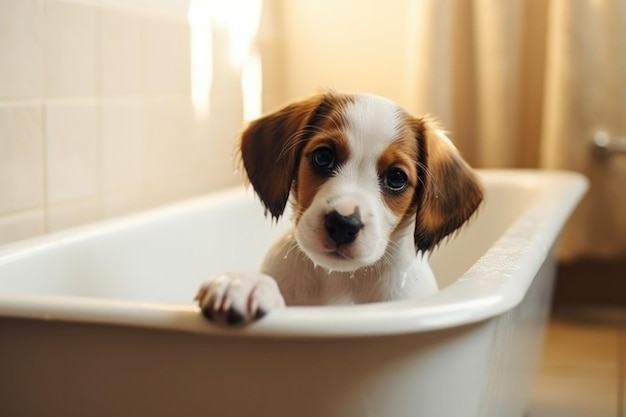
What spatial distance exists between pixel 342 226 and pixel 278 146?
22 centimetres

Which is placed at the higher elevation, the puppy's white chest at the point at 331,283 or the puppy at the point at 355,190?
the puppy at the point at 355,190

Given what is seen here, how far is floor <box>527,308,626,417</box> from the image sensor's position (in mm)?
2193

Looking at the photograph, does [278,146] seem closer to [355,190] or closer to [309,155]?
[309,155]

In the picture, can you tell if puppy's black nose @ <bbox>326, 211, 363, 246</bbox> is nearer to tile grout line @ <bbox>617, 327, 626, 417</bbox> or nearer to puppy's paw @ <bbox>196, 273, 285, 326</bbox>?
puppy's paw @ <bbox>196, 273, 285, 326</bbox>

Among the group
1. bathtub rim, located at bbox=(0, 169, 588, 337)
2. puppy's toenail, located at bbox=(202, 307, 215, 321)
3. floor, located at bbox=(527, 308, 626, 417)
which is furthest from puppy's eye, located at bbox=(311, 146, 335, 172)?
floor, located at bbox=(527, 308, 626, 417)

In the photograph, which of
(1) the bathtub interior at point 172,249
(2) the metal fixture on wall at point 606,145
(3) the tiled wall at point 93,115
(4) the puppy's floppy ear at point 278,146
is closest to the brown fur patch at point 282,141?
(4) the puppy's floppy ear at point 278,146

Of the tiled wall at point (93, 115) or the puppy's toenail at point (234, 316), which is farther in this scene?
the tiled wall at point (93, 115)

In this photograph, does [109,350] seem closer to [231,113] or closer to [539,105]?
[231,113]

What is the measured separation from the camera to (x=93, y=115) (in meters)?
1.98

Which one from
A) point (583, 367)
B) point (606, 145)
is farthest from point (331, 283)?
point (606, 145)

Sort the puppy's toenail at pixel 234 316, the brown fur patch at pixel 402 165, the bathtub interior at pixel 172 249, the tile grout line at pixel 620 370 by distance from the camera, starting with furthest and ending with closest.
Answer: the tile grout line at pixel 620 370
the bathtub interior at pixel 172 249
the brown fur patch at pixel 402 165
the puppy's toenail at pixel 234 316

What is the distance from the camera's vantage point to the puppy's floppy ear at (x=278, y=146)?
1414mm

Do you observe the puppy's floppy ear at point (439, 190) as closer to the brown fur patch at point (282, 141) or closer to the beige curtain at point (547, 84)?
the brown fur patch at point (282, 141)

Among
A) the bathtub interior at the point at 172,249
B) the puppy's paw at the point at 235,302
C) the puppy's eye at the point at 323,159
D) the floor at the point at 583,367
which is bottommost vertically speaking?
the floor at the point at 583,367
